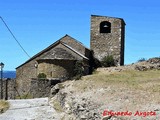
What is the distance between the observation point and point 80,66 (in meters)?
34.9

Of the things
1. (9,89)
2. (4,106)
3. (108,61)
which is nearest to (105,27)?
(108,61)

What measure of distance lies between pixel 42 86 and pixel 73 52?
835cm

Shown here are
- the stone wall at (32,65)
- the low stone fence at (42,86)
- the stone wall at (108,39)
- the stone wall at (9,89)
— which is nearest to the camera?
the low stone fence at (42,86)

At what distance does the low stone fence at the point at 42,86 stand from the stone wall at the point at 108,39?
40.3 feet

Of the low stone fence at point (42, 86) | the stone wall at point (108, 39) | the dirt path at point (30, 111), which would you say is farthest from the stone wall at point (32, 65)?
the dirt path at point (30, 111)

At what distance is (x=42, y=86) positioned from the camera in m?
29.3

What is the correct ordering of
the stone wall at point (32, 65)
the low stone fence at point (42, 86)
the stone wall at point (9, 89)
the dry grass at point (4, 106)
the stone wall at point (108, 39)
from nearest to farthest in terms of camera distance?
the dry grass at point (4, 106), the low stone fence at point (42, 86), the stone wall at point (9, 89), the stone wall at point (32, 65), the stone wall at point (108, 39)

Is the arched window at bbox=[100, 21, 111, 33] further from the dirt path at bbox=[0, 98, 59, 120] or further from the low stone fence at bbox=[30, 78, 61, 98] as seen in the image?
the dirt path at bbox=[0, 98, 59, 120]

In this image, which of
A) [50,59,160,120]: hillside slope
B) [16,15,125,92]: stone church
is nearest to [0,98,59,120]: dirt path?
[50,59,160,120]: hillside slope

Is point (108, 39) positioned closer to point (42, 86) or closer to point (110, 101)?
point (42, 86)

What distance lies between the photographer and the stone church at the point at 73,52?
34.2m

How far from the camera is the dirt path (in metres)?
19.8

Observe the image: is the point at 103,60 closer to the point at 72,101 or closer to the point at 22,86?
the point at 22,86

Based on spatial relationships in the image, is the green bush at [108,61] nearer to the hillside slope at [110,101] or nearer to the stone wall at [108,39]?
the stone wall at [108,39]
